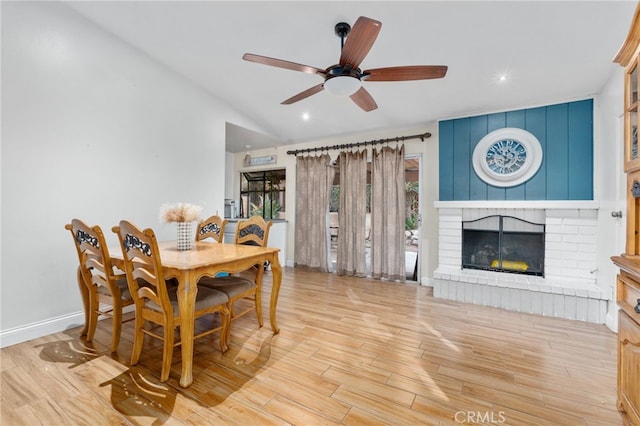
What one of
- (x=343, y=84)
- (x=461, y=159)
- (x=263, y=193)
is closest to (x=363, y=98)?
(x=343, y=84)

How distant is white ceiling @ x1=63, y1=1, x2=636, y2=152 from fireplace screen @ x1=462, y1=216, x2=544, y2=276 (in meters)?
1.41

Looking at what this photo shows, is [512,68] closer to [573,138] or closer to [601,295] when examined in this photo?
[573,138]

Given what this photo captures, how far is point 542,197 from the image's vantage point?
3.24m

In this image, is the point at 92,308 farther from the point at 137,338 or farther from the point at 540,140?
the point at 540,140

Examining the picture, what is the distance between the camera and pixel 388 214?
168 inches

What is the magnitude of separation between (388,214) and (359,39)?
287cm

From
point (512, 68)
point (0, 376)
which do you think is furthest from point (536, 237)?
point (0, 376)

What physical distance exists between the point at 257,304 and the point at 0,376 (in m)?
1.67

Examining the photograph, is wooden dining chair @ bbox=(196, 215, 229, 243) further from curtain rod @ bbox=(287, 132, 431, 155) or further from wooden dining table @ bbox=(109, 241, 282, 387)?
curtain rod @ bbox=(287, 132, 431, 155)

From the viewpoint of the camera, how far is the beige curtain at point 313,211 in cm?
489

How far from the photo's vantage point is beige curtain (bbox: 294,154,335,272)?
192 inches

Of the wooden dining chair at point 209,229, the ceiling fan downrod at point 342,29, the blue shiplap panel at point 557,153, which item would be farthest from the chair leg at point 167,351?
the blue shiplap panel at point 557,153

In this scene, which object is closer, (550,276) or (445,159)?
(550,276)

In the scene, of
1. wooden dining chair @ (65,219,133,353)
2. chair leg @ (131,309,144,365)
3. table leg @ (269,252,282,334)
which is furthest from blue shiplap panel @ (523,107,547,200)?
wooden dining chair @ (65,219,133,353)
